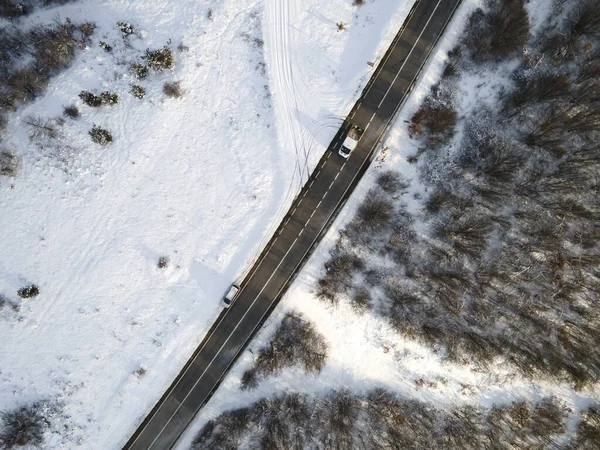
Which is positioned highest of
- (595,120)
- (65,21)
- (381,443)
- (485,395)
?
(595,120)

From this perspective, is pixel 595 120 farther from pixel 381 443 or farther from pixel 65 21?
pixel 65 21

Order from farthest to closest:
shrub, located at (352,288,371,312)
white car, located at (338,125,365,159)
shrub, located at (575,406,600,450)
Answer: shrub, located at (352,288,371,312), shrub, located at (575,406,600,450), white car, located at (338,125,365,159)

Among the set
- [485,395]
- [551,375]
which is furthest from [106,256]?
[551,375]

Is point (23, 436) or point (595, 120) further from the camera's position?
point (23, 436)

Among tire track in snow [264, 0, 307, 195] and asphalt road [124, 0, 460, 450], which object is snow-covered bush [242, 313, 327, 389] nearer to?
asphalt road [124, 0, 460, 450]

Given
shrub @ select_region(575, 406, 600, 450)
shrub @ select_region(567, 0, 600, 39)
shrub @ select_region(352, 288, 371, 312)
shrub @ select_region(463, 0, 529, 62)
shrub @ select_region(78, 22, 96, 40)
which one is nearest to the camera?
shrub @ select_region(567, 0, 600, 39)

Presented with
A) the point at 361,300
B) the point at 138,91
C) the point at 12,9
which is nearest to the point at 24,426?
the point at 138,91

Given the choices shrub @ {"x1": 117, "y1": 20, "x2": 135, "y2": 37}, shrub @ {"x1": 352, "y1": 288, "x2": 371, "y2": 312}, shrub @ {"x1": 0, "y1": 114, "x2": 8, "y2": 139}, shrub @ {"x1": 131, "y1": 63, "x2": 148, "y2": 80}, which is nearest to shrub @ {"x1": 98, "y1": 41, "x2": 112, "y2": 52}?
shrub @ {"x1": 117, "y1": 20, "x2": 135, "y2": 37}

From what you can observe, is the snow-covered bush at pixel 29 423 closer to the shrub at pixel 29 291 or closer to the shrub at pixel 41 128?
the shrub at pixel 29 291
